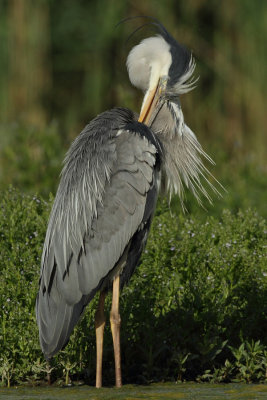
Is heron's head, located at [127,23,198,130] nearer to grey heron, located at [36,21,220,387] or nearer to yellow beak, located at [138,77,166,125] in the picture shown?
yellow beak, located at [138,77,166,125]

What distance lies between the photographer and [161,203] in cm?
654

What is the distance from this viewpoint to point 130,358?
530 cm

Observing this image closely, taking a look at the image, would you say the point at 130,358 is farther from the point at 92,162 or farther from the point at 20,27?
the point at 20,27

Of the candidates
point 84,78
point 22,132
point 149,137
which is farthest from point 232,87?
point 149,137

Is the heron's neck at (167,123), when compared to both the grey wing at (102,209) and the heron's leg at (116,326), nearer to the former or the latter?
the grey wing at (102,209)

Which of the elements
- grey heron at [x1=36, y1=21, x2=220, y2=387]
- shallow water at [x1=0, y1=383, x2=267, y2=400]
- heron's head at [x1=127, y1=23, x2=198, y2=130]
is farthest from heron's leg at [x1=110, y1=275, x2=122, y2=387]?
heron's head at [x1=127, y1=23, x2=198, y2=130]

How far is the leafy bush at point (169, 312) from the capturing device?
5.08 metres

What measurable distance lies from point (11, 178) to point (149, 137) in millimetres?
3416

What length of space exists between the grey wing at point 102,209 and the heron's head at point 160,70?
2.95 ft

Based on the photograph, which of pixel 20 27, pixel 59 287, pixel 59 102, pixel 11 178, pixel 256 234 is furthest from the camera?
pixel 59 102

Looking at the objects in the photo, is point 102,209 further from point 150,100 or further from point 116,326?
point 150,100

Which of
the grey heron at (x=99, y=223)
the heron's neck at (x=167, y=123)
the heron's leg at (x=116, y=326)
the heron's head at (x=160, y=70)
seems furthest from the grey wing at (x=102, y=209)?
the heron's head at (x=160, y=70)

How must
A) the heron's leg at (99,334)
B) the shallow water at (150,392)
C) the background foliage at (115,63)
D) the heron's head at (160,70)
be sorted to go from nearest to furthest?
the shallow water at (150,392)
the heron's leg at (99,334)
the heron's head at (160,70)
the background foliage at (115,63)

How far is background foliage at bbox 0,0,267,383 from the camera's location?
5.20 m
